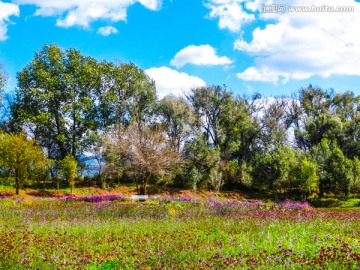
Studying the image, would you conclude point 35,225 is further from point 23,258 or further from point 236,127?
point 236,127

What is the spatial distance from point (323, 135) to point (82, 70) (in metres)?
38.3

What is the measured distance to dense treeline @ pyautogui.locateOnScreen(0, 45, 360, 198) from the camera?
47.5 metres

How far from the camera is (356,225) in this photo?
40.5 feet

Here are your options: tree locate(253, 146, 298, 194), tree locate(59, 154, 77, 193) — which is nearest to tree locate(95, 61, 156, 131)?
tree locate(59, 154, 77, 193)

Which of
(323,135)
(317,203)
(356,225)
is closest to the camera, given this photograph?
(356,225)

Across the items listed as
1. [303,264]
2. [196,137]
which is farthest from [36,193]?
[303,264]

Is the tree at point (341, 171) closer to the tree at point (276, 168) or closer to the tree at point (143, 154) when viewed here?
the tree at point (276, 168)

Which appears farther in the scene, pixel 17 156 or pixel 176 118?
pixel 176 118

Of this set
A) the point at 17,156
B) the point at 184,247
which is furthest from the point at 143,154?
the point at 184,247

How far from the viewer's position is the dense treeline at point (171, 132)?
1869 inches

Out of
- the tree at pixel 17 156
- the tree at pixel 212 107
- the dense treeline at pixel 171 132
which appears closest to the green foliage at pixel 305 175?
the dense treeline at pixel 171 132

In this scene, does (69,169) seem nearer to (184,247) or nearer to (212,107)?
(212,107)

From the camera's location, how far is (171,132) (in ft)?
177

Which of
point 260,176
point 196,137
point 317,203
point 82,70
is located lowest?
point 317,203
